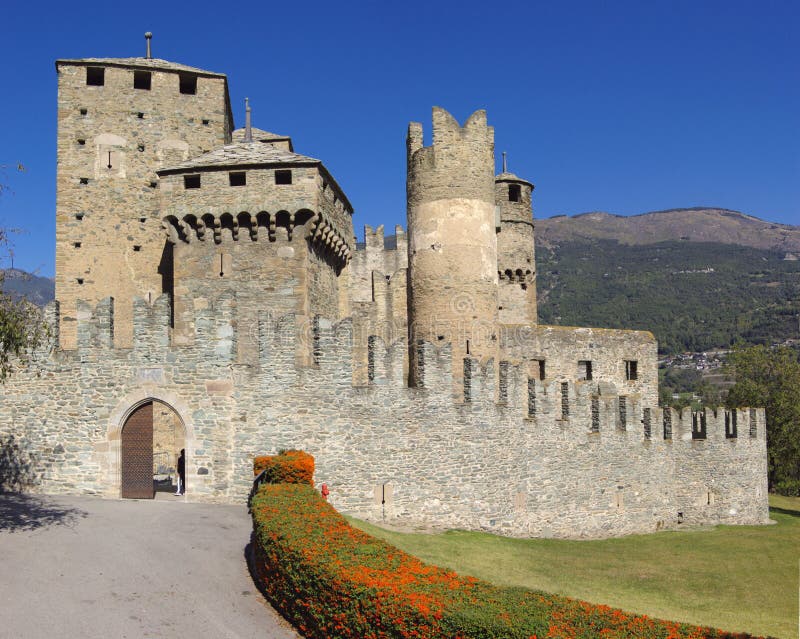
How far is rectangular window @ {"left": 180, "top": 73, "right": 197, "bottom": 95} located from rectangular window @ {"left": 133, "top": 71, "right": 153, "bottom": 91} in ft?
3.65

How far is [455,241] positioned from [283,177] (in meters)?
5.44

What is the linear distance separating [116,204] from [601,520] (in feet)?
60.7

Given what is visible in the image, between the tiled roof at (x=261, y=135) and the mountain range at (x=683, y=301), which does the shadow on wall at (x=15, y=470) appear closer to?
the tiled roof at (x=261, y=135)

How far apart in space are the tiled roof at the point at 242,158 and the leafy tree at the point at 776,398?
3151cm

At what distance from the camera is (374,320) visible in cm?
3416

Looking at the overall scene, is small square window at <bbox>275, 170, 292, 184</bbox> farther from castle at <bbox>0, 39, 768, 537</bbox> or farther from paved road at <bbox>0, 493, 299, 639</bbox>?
paved road at <bbox>0, 493, 299, 639</bbox>

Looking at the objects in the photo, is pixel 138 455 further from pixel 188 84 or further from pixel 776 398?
pixel 776 398

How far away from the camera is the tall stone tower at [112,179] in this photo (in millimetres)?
27000

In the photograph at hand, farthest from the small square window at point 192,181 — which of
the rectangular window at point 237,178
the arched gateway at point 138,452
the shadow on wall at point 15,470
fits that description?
the shadow on wall at point 15,470

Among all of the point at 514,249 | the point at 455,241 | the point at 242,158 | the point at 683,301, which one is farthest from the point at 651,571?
the point at 683,301

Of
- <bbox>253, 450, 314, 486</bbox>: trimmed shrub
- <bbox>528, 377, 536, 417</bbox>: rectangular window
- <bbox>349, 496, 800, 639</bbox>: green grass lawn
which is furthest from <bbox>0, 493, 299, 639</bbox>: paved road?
<bbox>528, 377, 536, 417</bbox>: rectangular window

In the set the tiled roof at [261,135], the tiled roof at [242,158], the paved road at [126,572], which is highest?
the tiled roof at [261,135]

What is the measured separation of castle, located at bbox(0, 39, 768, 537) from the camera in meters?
18.3

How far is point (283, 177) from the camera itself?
2427cm
